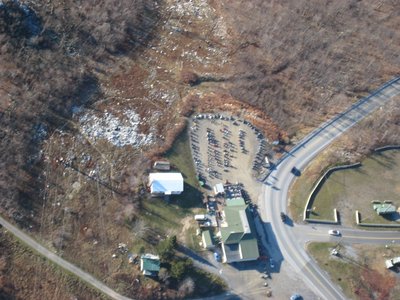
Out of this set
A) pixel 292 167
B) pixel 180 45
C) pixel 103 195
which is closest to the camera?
pixel 103 195

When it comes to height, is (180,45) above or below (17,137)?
above

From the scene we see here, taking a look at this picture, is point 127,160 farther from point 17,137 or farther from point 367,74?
point 367,74

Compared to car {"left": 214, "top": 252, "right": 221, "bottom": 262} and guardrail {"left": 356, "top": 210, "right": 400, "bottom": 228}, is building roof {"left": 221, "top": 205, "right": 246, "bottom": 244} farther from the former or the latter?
guardrail {"left": 356, "top": 210, "right": 400, "bottom": 228}

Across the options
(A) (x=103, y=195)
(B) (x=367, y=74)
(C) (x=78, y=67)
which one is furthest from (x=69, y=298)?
(B) (x=367, y=74)

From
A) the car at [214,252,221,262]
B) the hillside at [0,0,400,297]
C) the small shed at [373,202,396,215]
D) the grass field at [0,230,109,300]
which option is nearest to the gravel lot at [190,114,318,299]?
the car at [214,252,221,262]

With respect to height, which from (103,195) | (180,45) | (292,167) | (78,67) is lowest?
(103,195)
